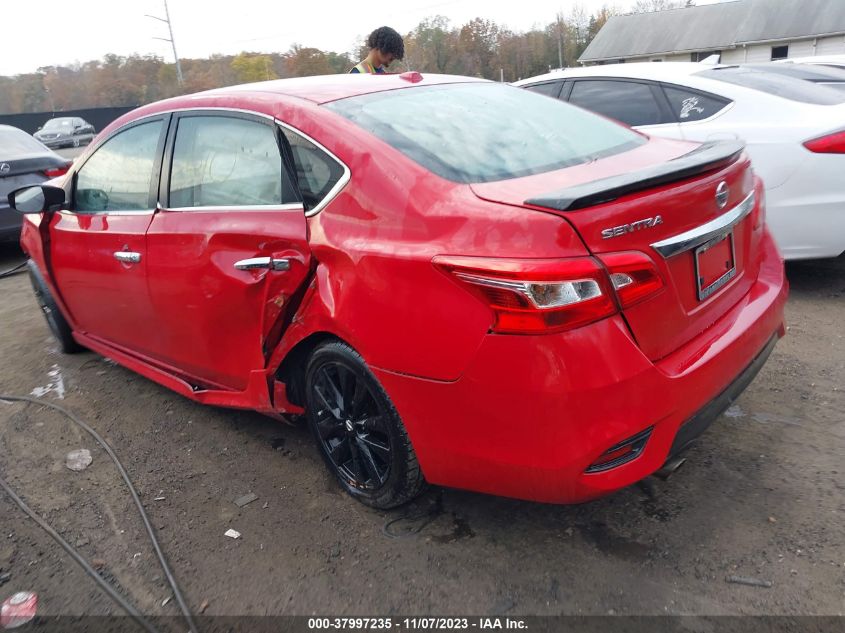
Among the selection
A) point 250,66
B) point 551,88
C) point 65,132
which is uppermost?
point 250,66

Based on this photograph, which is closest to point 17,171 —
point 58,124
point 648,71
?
point 648,71

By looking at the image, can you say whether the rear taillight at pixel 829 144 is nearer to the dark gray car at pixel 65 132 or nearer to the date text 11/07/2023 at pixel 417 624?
the date text 11/07/2023 at pixel 417 624

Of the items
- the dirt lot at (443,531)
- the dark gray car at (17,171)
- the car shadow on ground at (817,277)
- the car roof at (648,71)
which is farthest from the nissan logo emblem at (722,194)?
the dark gray car at (17,171)

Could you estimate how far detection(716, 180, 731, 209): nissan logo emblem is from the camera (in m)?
2.36

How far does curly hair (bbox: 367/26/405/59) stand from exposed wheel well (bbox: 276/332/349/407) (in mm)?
3378

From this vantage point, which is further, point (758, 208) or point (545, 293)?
point (758, 208)

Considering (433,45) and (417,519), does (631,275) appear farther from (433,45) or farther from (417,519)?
(433,45)

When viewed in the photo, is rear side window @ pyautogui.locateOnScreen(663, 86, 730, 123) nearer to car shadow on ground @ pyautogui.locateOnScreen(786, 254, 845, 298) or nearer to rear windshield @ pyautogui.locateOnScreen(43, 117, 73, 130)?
car shadow on ground @ pyautogui.locateOnScreen(786, 254, 845, 298)

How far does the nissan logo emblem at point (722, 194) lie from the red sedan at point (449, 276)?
0.01 m

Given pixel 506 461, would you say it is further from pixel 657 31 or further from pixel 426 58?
pixel 657 31

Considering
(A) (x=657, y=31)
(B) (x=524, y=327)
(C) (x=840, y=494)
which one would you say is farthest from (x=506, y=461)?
(A) (x=657, y=31)

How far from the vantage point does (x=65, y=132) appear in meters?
37.4

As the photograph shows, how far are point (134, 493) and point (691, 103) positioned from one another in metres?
4.24

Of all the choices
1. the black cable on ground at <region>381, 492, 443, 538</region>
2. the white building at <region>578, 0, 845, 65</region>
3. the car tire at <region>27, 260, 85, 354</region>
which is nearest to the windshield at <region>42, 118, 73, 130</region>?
the white building at <region>578, 0, 845, 65</region>
